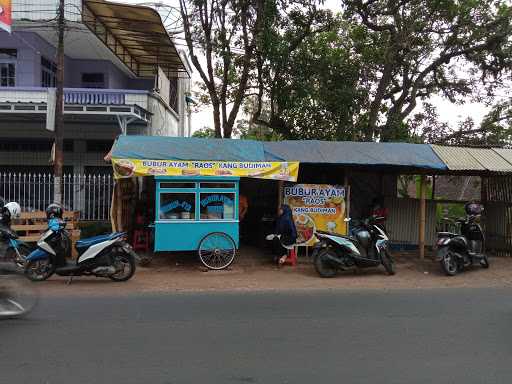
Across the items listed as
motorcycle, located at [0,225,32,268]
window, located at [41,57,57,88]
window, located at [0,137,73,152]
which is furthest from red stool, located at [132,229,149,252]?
window, located at [41,57,57,88]

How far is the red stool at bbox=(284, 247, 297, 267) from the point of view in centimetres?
1048

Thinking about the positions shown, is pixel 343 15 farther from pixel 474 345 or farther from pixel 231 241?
pixel 474 345

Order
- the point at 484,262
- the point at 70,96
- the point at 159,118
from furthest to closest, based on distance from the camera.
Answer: the point at 159,118
the point at 70,96
the point at 484,262

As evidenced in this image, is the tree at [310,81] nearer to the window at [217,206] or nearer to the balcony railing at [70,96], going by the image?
the balcony railing at [70,96]

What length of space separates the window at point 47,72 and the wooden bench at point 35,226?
296 inches

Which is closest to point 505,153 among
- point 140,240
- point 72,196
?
point 140,240

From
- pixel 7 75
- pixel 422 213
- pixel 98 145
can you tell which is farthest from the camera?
pixel 98 145

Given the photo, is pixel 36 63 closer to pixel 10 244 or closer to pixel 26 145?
pixel 26 145

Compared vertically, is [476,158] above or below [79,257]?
above

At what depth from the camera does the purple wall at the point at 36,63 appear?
15.5 meters

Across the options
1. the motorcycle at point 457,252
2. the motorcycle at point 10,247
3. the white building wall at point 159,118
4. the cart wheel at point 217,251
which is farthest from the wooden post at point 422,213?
the white building wall at point 159,118

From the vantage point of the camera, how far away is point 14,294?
6.04m

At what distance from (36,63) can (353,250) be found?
1226 cm

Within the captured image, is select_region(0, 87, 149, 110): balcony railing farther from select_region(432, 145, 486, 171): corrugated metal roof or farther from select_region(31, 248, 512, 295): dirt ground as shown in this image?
select_region(432, 145, 486, 171): corrugated metal roof
